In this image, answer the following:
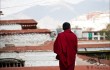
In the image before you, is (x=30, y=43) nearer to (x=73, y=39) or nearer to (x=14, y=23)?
(x=14, y=23)

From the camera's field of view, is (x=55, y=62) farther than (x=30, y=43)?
No

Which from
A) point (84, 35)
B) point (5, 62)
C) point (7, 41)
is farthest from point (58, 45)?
point (84, 35)

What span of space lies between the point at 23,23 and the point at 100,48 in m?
7.37

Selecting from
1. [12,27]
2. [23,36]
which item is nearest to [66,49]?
[23,36]

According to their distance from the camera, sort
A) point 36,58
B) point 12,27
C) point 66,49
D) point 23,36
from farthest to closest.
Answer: point 12,27 → point 23,36 → point 36,58 → point 66,49

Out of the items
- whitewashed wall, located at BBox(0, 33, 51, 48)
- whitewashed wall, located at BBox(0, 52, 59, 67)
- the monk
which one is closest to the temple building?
whitewashed wall, located at BBox(0, 33, 51, 48)

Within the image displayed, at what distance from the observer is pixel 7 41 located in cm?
2470

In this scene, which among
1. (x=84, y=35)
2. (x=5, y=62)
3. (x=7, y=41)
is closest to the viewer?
(x=5, y=62)

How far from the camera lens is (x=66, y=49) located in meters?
6.18

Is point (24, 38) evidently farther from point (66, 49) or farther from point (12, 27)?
point (66, 49)

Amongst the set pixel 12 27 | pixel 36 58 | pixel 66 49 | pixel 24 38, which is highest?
pixel 66 49

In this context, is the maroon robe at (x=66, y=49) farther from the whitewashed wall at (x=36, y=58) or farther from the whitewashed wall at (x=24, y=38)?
the whitewashed wall at (x=24, y=38)

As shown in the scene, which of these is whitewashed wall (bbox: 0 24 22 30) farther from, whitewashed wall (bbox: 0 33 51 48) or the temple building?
whitewashed wall (bbox: 0 33 51 48)

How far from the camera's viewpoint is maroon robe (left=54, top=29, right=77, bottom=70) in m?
6.14
